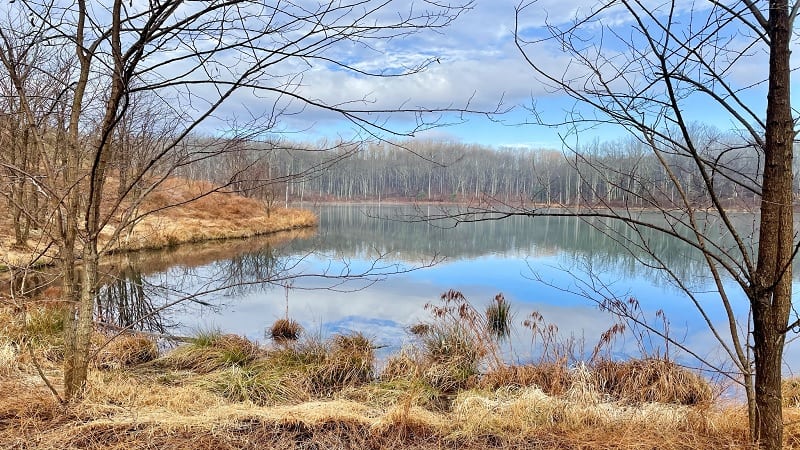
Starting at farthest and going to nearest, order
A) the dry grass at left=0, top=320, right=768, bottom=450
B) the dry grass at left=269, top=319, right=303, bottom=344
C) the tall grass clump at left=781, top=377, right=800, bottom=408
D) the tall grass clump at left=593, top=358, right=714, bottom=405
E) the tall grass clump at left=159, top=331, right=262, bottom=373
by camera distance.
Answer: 1. the dry grass at left=269, top=319, right=303, bottom=344
2. the tall grass clump at left=159, top=331, right=262, bottom=373
3. the tall grass clump at left=593, top=358, right=714, bottom=405
4. the tall grass clump at left=781, top=377, right=800, bottom=408
5. the dry grass at left=0, top=320, right=768, bottom=450

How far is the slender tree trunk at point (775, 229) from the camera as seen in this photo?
2.00 meters

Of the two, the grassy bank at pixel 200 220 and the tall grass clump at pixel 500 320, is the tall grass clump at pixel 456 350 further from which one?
the grassy bank at pixel 200 220

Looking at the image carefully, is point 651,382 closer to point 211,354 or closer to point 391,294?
point 211,354

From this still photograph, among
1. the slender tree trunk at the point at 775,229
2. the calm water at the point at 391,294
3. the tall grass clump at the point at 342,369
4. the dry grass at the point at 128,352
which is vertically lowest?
the calm water at the point at 391,294

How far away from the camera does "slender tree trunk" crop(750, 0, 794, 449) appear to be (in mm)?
2002

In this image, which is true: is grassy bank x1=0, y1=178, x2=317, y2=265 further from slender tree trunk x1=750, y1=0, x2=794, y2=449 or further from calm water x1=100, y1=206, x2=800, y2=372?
slender tree trunk x1=750, y1=0, x2=794, y2=449

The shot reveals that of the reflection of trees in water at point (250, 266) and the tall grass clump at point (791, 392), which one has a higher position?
the tall grass clump at point (791, 392)

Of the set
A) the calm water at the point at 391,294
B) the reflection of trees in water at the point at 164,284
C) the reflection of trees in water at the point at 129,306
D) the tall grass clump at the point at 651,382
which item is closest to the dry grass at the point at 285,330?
the calm water at the point at 391,294

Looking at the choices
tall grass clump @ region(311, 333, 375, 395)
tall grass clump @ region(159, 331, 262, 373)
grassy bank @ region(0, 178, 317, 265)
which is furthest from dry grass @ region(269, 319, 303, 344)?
grassy bank @ region(0, 178, 317, 265)

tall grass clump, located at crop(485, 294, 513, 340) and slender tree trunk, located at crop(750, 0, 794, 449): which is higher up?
slender tree trunk, located at crop(750, 0, 794, 449)

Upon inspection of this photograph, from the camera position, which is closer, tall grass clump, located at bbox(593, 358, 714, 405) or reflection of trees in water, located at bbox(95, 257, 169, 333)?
tall grass clump, located at bbox(593, 358, 714, 405)

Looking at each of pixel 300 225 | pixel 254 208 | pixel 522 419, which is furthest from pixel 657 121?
pixel 254 208

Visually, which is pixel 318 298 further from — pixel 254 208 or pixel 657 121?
pixel 254 208

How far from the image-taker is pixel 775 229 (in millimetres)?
2104
